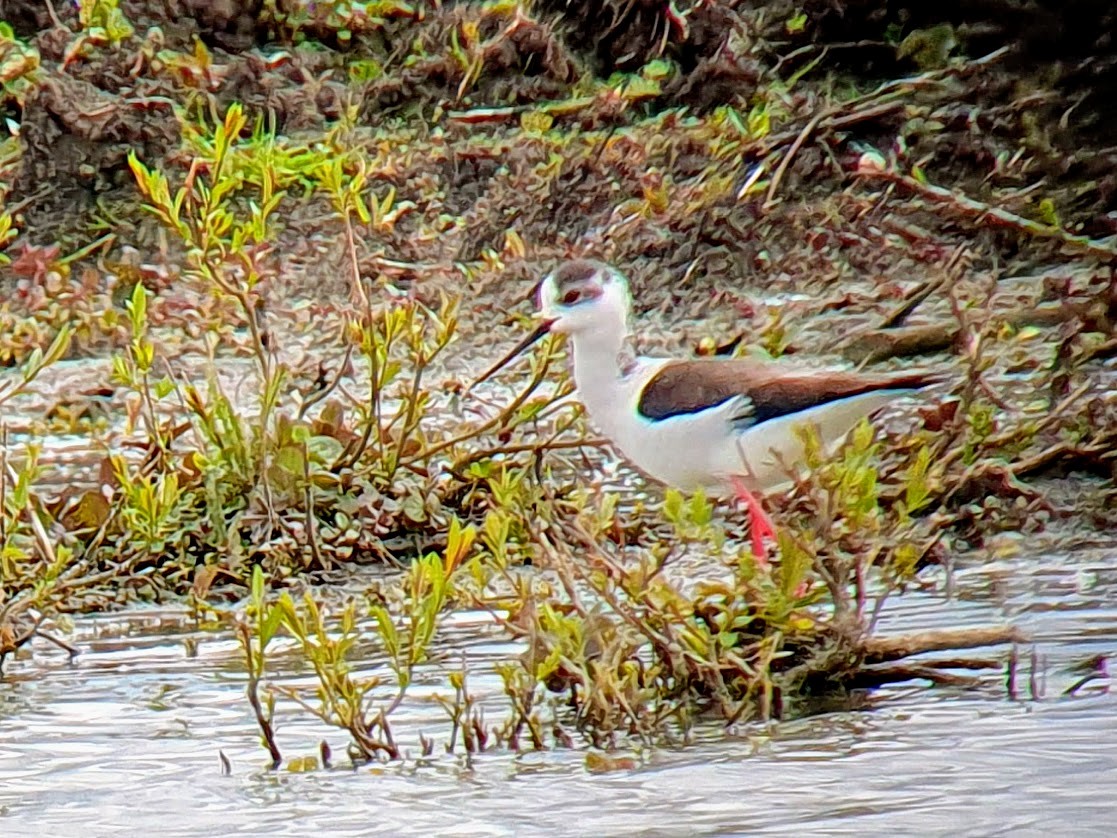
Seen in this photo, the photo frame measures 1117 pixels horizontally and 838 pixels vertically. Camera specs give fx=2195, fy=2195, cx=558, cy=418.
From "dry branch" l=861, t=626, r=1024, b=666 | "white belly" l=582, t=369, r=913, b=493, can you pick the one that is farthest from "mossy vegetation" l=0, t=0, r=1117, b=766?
"white belly" l=582, t=369, r=913, b=493

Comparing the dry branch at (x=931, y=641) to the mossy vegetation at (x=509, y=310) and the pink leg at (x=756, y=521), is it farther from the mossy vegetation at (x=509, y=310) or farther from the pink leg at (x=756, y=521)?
the pink leg at (x=756, y=521)

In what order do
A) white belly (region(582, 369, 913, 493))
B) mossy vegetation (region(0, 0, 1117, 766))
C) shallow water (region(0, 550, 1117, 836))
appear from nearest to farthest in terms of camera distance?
shallow water (region(0, 550, 1117, 836)) < mossy vegetation (region(0, 0, 1117, 766)) < white belly (region(582, 369, 913, 493))

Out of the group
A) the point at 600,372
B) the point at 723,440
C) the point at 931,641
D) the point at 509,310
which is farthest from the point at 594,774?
the point at 509,310

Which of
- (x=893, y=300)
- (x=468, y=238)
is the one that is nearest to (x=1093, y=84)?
(x=893, y=300)

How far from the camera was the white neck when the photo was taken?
3363 millimetres

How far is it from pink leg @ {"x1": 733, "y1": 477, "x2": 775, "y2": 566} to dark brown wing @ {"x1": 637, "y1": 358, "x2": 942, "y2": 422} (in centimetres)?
12

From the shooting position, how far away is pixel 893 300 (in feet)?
14.9

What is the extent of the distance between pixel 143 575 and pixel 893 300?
176 cm

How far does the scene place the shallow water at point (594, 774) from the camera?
8.20ft

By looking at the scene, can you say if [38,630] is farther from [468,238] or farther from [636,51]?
A: [636,51]

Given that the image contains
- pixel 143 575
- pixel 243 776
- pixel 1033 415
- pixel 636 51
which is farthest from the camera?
pixel 636 51

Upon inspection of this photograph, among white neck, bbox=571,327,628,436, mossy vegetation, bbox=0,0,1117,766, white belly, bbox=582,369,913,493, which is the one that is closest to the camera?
mossy vegetation, bbox=0,0,1117,766

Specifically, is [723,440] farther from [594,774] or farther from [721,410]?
[594,774]

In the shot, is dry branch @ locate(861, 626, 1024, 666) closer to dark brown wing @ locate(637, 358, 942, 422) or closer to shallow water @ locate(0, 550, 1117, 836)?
shallow water @ locate(0, 550, 1117, 836)
